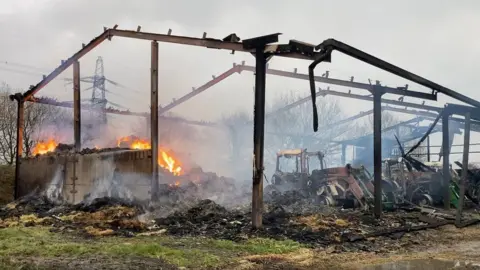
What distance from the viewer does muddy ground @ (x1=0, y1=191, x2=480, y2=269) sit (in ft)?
25.4

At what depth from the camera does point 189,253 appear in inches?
324

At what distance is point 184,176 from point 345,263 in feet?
50.9

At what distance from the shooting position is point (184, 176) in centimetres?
2269

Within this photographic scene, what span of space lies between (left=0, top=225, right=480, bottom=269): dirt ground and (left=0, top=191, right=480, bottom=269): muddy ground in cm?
2

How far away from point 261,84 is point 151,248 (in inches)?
216

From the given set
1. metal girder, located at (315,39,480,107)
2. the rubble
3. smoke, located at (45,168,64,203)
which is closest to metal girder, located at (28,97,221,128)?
smoke, located at (45,168,64,203)

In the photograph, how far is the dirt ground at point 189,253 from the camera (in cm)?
740

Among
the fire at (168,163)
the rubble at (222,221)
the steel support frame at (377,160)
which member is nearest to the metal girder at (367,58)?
the steel support frame at (377,160)

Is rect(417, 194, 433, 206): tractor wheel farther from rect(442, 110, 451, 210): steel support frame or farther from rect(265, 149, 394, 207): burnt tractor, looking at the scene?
rect(265, 149, 394, 207): burnt tractor

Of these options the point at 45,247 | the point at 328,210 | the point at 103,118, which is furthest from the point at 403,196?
the point at 103,118

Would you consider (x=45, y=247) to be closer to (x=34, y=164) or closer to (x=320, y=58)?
(x=320, y=58)

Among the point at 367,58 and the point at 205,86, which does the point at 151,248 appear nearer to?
the point at 367,58

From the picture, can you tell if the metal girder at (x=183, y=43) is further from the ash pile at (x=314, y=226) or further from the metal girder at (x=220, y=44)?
the ash pile at (x=314, y=226)

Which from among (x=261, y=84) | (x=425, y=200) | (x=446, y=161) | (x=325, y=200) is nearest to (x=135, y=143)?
(x=325, y=200)
